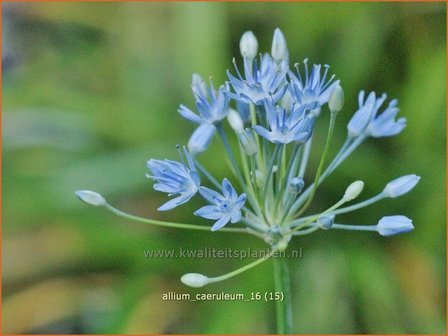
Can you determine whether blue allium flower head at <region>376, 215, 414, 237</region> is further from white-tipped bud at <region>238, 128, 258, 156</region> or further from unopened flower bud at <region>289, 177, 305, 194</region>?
white-tipped bud at <region>238, 128, 258, 156</region>

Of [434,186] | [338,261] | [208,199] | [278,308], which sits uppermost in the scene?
[434,186]

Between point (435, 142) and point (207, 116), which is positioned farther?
point (435, 142)

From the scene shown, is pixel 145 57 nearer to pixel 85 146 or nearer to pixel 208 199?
pixel 85 146

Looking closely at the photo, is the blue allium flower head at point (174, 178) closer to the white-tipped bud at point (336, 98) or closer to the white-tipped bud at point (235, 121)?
the white-tipped bud at point (235, 121)

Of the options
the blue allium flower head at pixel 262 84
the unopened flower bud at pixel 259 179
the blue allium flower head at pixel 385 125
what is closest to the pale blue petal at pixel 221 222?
the unopened flower bud at pixel 259 179

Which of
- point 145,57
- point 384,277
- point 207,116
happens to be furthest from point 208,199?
point 145,57

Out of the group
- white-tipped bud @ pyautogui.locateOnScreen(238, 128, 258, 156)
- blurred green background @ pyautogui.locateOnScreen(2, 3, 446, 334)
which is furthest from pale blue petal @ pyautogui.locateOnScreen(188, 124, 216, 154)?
blurred green background @ pyautogui.locateOnScreen(2, 3, 446, 334)
